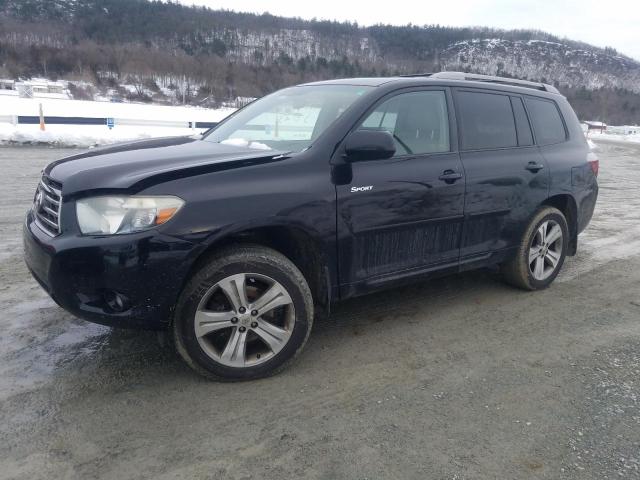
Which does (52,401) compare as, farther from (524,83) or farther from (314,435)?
(524,83)

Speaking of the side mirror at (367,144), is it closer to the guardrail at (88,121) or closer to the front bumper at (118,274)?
the front bumper at (118,274)

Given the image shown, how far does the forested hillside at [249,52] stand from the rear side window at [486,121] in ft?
284

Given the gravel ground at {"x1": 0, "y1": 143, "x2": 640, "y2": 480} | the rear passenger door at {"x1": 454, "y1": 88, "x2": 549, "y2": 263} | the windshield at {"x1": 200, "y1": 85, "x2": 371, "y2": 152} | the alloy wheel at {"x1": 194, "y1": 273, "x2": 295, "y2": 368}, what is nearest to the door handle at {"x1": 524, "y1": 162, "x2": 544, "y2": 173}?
the rear passenger door at {"x1": 454, "y1": 88, "x2": 549, "y2": 263}

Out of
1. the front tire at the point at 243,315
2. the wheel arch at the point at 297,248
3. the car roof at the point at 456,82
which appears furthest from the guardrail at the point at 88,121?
the front tire at the point at 243,315

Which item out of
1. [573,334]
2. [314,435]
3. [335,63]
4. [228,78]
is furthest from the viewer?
[335,63]

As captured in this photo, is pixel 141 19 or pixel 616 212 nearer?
pixel 616 212

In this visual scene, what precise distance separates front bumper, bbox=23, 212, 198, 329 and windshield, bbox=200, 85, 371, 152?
1053 mm

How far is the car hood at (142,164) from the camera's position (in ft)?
8.69

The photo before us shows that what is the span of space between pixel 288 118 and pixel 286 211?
1.08 m

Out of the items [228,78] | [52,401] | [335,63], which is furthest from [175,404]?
[335,63]

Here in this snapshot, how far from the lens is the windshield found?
331 cm

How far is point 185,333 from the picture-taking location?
277cm

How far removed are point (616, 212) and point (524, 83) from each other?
4752 millimetres

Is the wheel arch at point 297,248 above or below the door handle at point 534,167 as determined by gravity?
below
